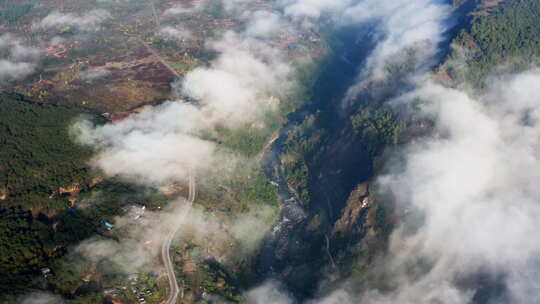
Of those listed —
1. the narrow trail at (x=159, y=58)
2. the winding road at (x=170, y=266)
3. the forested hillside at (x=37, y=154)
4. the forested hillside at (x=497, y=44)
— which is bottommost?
the winding road at (x=170, y=266)

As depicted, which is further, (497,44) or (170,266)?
(497,44)

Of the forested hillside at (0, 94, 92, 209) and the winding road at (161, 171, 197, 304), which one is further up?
the forested hillside at (0, 94, 92, 209)

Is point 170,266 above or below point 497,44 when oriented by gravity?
below

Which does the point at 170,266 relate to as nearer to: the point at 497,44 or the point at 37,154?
the point at 37,154

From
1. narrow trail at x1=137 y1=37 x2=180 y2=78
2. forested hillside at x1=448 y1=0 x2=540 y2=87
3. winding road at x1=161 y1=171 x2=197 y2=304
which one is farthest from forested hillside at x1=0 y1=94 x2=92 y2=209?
forested hillside at x1=448 y1=0 x2=540 y2=87

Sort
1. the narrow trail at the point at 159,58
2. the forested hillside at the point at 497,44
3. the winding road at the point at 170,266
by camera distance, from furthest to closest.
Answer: the narrow trail at the point at 159,58
the forested hillside at the point at 497,44
the winding road at the point at 170,266

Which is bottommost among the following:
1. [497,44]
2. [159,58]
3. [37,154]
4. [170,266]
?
[170,266]

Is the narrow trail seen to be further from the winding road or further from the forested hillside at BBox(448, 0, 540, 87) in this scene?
Answer: the forested hillside at BBox(448, 0, 540, 87)

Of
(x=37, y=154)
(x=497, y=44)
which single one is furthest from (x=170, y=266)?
(x=497, y=44)

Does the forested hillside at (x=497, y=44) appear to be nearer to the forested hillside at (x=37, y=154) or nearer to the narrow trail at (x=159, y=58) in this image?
the narrow trail at (x=159, y=58)

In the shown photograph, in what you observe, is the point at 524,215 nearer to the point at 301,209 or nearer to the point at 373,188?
the point at 373,188

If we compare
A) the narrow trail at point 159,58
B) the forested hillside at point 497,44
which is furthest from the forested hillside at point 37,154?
the forested hillside at point 497,44

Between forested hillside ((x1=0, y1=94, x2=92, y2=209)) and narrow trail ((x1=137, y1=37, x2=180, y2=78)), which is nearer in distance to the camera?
forested hillside ((x1=0, y1=94, x2=92, y2=209))
